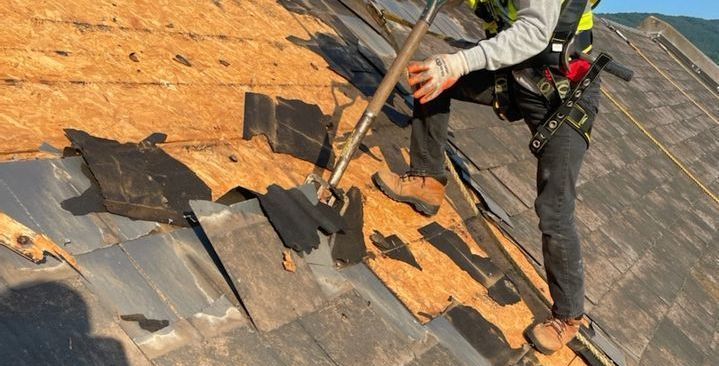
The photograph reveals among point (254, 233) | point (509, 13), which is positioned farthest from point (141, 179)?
point (509, 13)

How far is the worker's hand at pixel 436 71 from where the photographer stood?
2.72 meters

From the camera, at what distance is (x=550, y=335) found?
3.09m

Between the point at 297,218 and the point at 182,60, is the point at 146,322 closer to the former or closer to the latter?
the point at 297,218

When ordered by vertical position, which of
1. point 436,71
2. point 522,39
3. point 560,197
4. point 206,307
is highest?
point 522,39

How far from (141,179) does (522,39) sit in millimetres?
1735

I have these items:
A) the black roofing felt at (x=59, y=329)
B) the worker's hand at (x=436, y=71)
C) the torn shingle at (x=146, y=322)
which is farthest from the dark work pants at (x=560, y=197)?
the black roofing felt at (x=59, y=329)

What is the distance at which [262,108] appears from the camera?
336cm

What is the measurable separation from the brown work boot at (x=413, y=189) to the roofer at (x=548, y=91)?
0.59 metres

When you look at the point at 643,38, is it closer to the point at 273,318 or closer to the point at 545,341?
the point at 545,341

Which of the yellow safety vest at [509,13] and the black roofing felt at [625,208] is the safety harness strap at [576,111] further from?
the black roofing felt at [625,208]

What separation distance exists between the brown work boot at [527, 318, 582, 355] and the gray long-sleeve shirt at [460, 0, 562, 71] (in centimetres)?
136

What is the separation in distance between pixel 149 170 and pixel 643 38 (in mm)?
15907

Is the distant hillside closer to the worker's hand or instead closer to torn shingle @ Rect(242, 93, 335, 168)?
torn shingle @ Rect(242, 93, 335, 168)

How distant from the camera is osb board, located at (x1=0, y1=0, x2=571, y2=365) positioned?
8.45 ft
